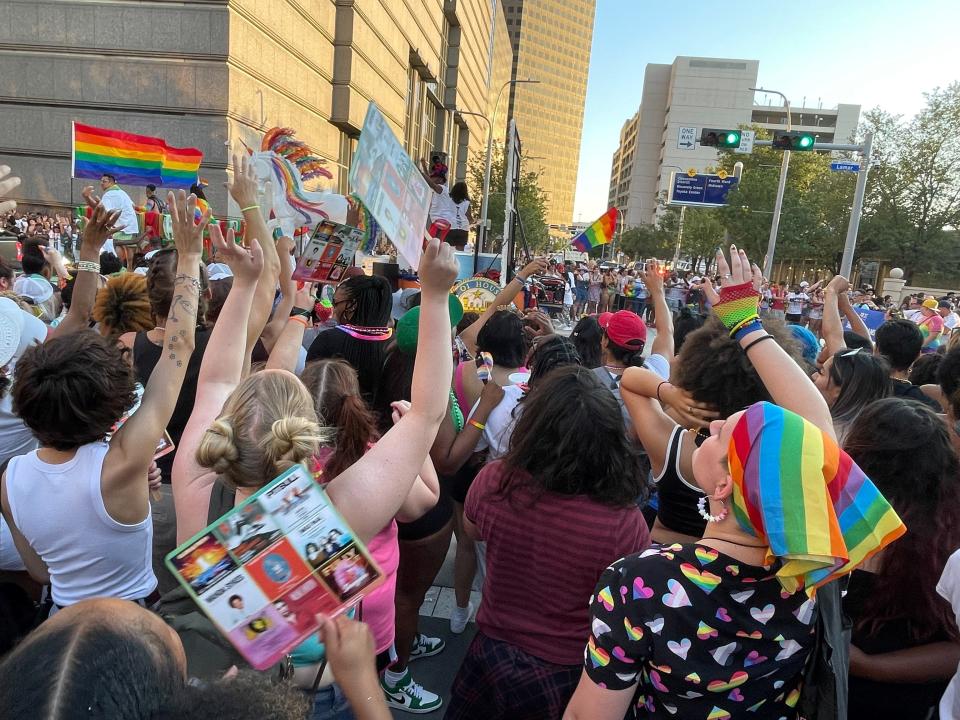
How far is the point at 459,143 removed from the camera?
58.2 metres

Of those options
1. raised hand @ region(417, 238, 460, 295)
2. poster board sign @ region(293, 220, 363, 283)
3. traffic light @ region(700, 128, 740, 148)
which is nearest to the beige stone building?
traffic light @ region(700, 128, 740, 148)

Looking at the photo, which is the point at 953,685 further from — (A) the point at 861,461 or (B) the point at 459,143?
(B) the point at 459,143

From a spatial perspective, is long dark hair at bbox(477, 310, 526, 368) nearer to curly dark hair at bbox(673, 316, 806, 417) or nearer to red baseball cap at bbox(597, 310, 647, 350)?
red baseball cap at bbox(597, 310, 647, 350)

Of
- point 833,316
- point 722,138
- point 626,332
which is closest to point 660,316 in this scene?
point 626,332

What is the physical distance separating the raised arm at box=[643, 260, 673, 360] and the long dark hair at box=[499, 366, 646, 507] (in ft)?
6.32

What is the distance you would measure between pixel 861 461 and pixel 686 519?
607 mm

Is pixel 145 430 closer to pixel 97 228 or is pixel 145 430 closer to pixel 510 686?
pixel 510 686

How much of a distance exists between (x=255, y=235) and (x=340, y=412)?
962 mm

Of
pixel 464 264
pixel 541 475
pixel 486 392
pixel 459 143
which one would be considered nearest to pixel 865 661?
pixel 541 475

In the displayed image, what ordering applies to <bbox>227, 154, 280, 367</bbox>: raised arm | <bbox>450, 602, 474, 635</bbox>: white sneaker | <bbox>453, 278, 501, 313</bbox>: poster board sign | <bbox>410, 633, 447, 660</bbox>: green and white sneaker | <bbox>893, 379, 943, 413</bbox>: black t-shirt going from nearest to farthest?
1. <bbox>227, 154, 280, 367</bbox>: raised arm
2. <bbox>410, 633, 447, 660</bbox>: green and white sneaker
3. <bbox>450, 602, 474, 635</bbox>: white sneaker
4. <bbox>893, 379, 943, 413</bbox>: black t-shirt
5. <bbox>453, 278, 501, 313</bbox>: poster board sign

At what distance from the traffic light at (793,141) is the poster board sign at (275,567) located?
Result: 1659 centimetres

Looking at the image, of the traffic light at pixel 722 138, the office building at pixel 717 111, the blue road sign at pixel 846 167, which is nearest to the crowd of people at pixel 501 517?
the traffic light at pixel 722 138

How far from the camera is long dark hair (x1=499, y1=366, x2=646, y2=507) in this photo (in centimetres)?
186

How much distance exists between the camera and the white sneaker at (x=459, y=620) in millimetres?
3395
